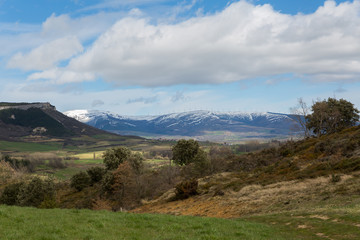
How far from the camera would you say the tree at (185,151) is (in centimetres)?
9331

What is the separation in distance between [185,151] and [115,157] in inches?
870

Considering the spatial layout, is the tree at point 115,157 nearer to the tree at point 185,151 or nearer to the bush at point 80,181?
the bush at point 80,181

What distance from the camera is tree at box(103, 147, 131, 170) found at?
89.1 meters

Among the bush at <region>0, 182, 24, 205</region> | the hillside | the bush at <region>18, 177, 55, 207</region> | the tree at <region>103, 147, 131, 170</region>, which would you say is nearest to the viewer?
the hillside

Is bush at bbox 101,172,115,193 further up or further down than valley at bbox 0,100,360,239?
further down

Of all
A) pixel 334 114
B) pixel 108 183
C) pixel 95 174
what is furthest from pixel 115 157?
pixel 334 114

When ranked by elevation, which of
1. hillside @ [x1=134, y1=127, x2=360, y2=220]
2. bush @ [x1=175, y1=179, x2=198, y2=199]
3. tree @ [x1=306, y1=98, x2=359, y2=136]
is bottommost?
bush @ [x1=175, y1=179, x2=198, y2=199]

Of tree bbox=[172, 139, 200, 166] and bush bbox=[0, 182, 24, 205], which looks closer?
bush bbox=[0, 182, 24, 205]

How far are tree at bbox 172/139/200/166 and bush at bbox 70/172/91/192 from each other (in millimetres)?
31202

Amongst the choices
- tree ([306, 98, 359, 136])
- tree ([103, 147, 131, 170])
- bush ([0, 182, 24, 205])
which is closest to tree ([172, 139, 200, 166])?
tree ([103, 147, 131, 170])

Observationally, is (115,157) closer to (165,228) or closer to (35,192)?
(35,192)

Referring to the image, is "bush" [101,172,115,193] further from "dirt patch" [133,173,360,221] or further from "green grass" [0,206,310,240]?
"green grass" [0,206,310,240]

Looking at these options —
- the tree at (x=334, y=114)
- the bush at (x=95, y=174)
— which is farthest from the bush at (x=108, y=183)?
the tree at (x=334, y=114)

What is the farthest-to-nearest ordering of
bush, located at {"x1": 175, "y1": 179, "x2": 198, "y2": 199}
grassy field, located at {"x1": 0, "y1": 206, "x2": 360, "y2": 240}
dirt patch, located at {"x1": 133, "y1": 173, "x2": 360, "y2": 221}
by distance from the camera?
bush, located at {"x1": 175, "y1": 179, "x2": 198, "y2": 199} → dirt patch, located at {"x1": 133, "y1": 173, "x2": 360, "y2": 221} → grassy field, located at {"x1": 0, "y1": 206, "x2": 360, "y2": 240}
